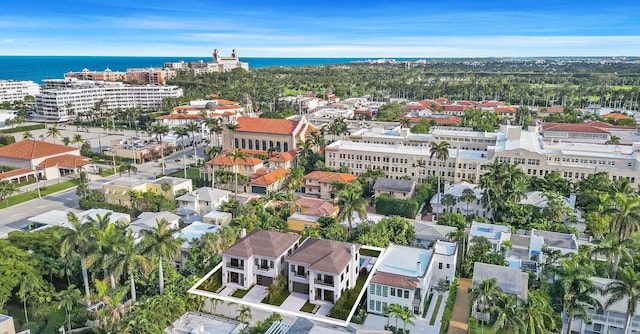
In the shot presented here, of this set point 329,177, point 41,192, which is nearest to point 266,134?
point 329,177

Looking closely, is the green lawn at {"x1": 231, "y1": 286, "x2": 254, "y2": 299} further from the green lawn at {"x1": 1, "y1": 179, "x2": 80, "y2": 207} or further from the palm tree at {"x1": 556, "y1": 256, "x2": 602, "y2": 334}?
the green lawn at {"x1": 1, "y1": 179, "x2": 80, "y2": 207}

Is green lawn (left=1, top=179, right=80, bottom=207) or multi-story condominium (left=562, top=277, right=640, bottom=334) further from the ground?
multi-story condominium (left=562, top=277, right=640, bottom=334)

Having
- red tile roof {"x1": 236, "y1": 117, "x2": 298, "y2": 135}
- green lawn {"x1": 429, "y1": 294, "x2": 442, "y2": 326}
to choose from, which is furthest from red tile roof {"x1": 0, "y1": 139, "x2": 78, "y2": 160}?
green lawn {"x1": 429, "y1": 294, "x2": 442, "y2": 326}

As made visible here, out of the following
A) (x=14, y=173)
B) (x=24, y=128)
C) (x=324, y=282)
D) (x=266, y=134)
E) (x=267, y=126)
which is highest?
(x=267, y=126)

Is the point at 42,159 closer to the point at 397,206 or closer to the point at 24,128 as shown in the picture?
the point at 24,128

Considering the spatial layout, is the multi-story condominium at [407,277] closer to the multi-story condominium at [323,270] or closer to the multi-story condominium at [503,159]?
the multi-story condominium at [323,270]

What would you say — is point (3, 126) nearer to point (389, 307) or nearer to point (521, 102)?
point (389, 307)
